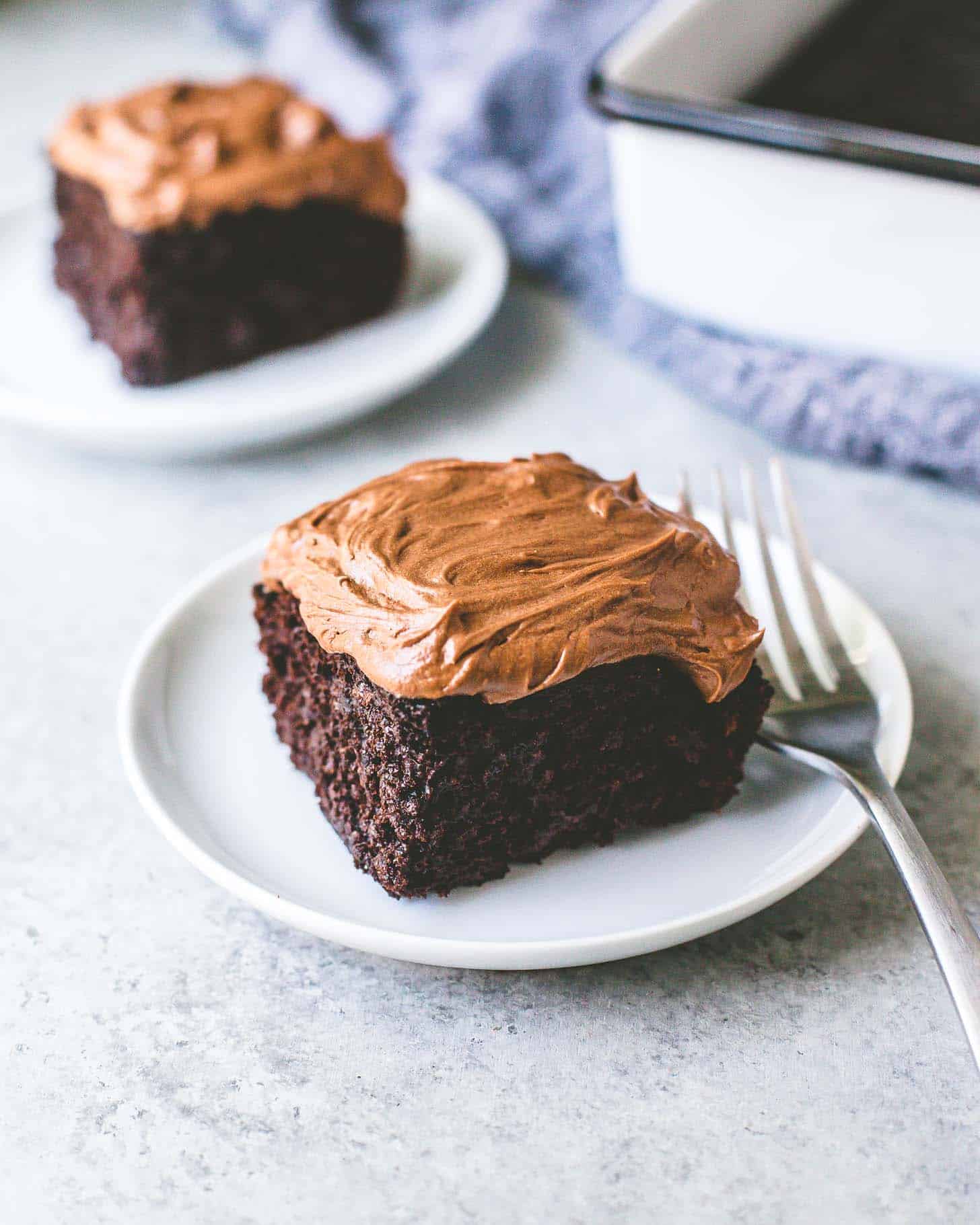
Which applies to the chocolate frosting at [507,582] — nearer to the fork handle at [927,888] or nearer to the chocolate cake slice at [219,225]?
the fork handle at [927,888]

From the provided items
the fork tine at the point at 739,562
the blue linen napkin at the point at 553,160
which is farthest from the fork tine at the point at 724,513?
the blue linen napkin at the point at 553,160

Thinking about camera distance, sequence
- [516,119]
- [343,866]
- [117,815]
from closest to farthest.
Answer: [343,866] < [117,815] < [516,119]

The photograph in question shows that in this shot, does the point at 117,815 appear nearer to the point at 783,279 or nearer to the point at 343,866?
the point at 343,866

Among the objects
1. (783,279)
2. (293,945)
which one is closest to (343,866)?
(293,945)

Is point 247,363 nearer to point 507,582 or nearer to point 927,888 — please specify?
point 507,582

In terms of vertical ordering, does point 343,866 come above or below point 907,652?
above

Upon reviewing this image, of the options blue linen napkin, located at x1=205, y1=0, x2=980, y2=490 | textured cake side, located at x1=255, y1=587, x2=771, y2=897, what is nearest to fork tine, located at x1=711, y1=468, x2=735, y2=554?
textured cake side, located at x1=255, y1=587, x2=771, y2=897

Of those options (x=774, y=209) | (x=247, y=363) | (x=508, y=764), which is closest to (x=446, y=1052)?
(x=508, y=764)
